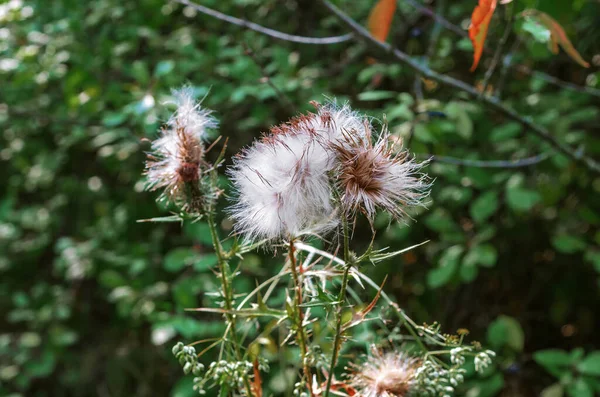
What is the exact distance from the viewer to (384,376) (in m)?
0.62

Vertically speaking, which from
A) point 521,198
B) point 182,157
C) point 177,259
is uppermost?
point 182,157

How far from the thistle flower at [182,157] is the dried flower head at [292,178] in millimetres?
64

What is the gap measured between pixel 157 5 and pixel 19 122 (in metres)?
0.62

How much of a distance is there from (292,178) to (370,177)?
0.07 meters

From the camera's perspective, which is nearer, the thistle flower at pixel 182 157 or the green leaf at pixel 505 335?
the thistle flower at pixel 182 157

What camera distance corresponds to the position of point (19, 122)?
2.02m

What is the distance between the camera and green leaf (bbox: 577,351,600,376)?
1.30 m

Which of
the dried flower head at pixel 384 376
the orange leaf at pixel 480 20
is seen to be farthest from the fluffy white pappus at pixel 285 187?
the orange leaf at pixel 480 20

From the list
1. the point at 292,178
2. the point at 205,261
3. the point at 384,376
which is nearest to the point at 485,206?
the point at 205,261

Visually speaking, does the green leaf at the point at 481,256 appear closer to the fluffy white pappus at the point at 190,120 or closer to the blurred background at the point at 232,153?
the blurred background at the point at 232,153

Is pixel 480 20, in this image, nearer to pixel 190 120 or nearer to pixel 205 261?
pixel 190 120

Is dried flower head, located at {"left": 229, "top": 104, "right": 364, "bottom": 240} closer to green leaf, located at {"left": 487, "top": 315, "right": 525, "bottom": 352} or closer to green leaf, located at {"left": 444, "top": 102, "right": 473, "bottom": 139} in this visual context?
green leaf, located at {"left": 444, "top": 102, "right": 473, "bottom": 139}

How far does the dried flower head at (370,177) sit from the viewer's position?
516 mm

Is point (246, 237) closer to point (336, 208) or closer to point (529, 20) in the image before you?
point (336, 208)
